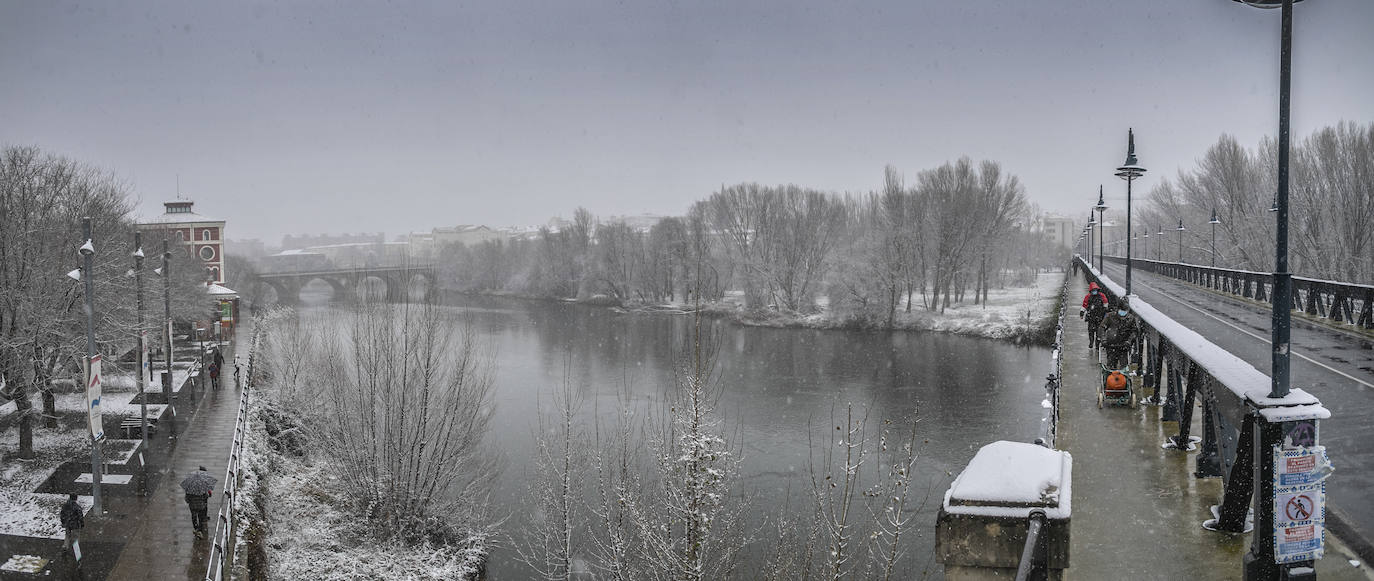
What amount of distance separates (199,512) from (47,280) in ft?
38.9

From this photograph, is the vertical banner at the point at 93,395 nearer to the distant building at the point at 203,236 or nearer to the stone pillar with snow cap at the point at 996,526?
the stone pillar with snow cap at the point at 996,526

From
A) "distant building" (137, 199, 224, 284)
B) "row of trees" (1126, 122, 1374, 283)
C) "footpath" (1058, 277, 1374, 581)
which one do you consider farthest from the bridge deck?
"distant building" (137, 199, 224, 284)

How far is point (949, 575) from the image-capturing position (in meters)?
3.63

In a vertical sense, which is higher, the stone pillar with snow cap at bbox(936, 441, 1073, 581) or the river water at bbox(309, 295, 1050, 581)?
the stone pillar with snow cap at bbox(936, 441, 1073, 581)

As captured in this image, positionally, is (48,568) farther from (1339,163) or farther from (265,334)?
(1339,163)

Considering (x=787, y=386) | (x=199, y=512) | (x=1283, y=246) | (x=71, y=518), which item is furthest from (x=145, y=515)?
(x=787, y=386)

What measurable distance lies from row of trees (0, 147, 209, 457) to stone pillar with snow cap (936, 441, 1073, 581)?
2131 cm

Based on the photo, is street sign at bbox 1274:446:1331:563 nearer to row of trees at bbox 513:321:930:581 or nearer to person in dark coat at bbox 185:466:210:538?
row of trees at bbox 513:321:930:581

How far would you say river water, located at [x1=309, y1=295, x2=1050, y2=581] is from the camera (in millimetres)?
17969

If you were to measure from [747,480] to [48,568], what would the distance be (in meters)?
12.5

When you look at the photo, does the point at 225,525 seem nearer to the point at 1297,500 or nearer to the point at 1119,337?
the point at 1119,337

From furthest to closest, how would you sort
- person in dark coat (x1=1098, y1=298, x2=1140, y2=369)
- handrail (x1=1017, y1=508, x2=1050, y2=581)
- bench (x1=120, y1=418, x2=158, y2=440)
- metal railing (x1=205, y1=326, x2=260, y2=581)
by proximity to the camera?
1. bench (x1=120, y1=418, x2=158, y2=440)
2. metal railing (x1=205, y1=326, x2=260, y2=581)
3. person in dark coat (x1=1098, y1=298, x2=1140, y2=369)
4. handrail (x1=1017, y1=508, x2=1050, y2=581)

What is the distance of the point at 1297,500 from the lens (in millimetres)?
4285

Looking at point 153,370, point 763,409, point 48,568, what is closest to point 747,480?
point 763,409
